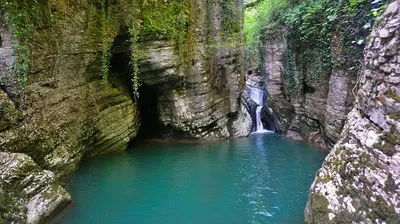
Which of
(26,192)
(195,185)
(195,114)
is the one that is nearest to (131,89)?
(195,114)

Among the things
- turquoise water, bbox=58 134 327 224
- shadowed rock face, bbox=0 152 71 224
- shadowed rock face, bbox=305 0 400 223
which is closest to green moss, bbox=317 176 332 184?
shadowed rock face, bbox=305 0 400 223

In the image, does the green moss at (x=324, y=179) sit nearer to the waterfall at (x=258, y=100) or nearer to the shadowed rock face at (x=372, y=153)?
the shadowed rock face at (x=372, y=153)

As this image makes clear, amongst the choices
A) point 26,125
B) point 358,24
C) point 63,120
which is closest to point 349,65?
point 358,24

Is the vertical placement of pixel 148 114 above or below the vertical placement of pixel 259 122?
above

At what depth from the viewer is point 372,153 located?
3.83 m

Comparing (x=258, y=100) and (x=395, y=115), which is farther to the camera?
(x=258, y=100)

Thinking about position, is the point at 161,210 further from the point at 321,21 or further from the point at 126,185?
the point at 321,21

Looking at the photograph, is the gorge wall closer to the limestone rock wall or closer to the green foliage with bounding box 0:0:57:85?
the green foliage with bounding box 0:0:57:85

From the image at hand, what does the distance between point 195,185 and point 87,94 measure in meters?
4.26

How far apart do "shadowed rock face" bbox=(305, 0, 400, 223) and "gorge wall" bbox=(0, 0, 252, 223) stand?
16.5 feet

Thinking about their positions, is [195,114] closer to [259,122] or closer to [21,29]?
[259,122]

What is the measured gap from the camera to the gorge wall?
573 cm

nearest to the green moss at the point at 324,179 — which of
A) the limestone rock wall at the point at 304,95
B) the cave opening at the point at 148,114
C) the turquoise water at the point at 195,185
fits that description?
the turquoise water at the point at 195,185

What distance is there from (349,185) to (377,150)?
27.4 inches
